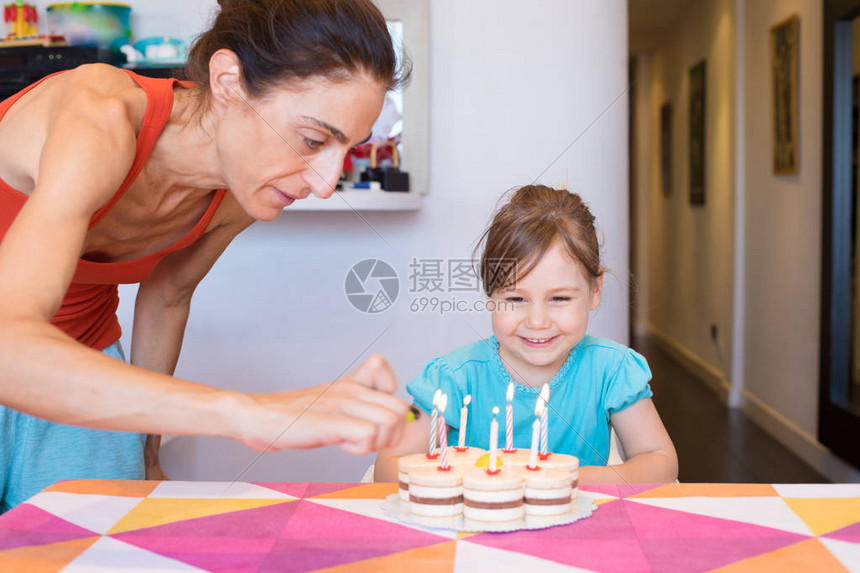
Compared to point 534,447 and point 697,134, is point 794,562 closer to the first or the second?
point 534,447

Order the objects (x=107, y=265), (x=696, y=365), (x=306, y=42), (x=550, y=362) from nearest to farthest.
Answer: (x=306, y=42)
(x=107, y=265)
(x=550, y=362)
(x=696, y=365)

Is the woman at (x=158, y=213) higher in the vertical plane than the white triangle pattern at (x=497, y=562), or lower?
higher

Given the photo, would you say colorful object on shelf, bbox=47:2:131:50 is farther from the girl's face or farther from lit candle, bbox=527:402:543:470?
lit candle, bbox=527:402:543:470

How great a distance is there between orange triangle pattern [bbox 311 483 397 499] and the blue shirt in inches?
9.6

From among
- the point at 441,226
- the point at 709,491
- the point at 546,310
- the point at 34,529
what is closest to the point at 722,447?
the point at 441,226

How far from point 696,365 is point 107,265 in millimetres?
3546

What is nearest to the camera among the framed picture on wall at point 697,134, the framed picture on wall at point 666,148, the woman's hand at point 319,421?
the woman's hand at point 319,421

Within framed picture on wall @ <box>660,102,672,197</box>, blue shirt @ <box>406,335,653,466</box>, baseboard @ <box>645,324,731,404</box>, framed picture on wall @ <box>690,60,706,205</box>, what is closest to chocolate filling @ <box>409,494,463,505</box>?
blue shirt @ <box>406,335,653,466</box>

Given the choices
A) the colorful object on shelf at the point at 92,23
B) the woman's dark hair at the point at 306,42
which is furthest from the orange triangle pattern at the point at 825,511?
the colorful object on shelf at the point at 92,23

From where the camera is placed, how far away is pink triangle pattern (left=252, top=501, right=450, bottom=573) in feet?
2.13

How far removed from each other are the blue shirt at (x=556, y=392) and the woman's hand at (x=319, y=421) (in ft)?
1.59

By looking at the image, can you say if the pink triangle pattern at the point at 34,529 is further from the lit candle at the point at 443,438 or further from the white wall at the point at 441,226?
the lit candle at the point at 443,438

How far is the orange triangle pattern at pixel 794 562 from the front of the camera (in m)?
0.63

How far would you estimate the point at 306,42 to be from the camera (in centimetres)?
79
